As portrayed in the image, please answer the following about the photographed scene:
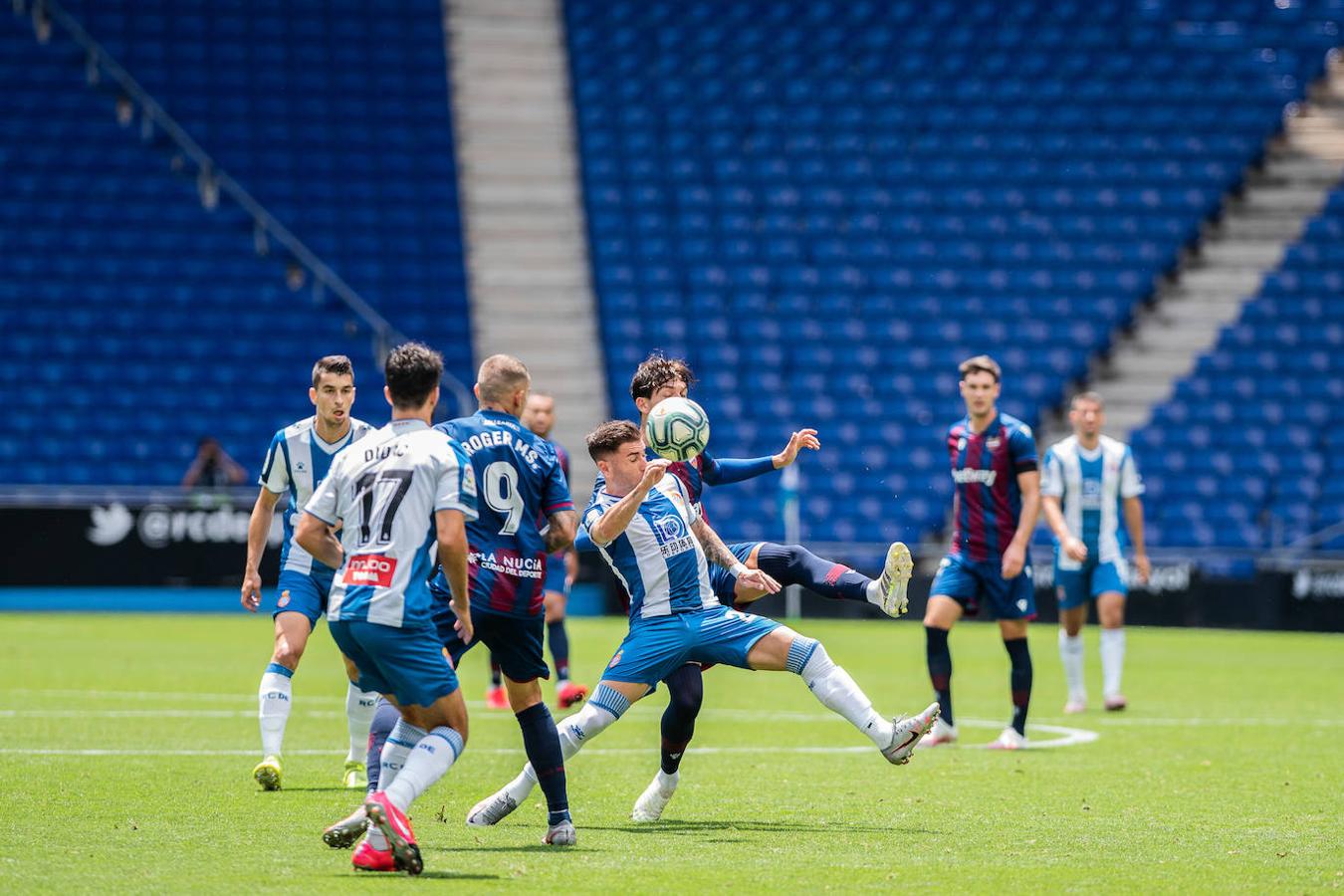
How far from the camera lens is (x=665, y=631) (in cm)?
822

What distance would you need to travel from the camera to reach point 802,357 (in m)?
29.2

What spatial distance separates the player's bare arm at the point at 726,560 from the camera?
8.41 meters

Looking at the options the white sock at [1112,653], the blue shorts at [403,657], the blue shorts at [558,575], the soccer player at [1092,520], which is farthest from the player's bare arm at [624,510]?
the white sock at [1112,653]

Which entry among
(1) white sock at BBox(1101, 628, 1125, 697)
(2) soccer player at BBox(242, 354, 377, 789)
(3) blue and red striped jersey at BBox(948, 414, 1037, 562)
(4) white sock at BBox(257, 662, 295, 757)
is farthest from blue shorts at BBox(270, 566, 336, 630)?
(1) white sock at BBox(1101, 628, 1125, 697)

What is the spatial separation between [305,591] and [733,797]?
249 centimetres

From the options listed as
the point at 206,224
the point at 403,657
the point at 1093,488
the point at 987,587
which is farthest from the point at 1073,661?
the point at 206,224

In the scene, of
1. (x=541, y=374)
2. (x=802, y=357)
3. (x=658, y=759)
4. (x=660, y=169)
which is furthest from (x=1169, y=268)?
(x=658, y=759)

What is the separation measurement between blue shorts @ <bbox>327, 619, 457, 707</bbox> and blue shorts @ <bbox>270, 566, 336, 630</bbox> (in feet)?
8.60

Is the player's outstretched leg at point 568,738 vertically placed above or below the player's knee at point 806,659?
below

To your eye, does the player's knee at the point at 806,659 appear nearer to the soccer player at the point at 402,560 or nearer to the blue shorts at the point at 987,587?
the soccer player at the point at 402,560

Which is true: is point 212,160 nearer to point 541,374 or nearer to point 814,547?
point 541,374

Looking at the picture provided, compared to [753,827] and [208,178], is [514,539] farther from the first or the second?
[208,178]

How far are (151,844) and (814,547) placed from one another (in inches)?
719

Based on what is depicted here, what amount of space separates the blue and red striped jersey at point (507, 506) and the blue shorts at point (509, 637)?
0.06 metres
